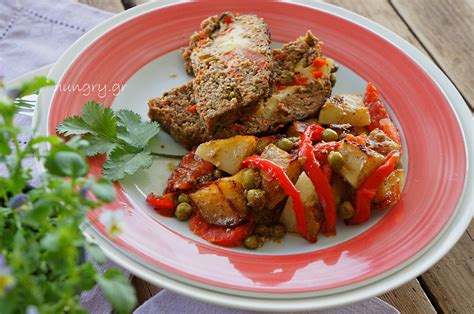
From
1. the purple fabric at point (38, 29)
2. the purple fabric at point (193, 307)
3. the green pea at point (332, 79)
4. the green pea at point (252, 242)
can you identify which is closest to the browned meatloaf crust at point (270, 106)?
the green pea at point (332, 79)

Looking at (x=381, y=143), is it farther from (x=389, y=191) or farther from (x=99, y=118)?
(x=99, y=118)

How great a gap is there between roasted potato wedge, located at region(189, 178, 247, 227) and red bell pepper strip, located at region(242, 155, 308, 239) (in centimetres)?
17

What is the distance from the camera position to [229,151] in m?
3.15

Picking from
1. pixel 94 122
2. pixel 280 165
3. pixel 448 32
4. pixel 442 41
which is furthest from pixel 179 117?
pixel 448 32

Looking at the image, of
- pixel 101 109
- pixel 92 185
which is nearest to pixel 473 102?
pixel 101 109

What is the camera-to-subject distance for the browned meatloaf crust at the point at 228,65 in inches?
129

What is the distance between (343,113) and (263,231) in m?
0.94

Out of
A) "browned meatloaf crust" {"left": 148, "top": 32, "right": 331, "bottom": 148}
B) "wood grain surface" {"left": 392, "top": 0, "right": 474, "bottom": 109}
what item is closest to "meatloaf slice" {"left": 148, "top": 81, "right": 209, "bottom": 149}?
"browned meatloaf crust" {"left": 148, "top": 32, "right": 331, "bottom": 148}

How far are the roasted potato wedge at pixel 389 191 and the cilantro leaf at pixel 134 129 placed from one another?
1334mm

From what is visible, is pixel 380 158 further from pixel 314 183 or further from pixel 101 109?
pixel 101 109

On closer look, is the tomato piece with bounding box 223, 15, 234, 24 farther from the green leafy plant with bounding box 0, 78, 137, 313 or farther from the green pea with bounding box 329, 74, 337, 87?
the green leafy plant with bounding box 0, 78, 137, 313

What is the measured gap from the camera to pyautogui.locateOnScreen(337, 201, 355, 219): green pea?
295 centimetres

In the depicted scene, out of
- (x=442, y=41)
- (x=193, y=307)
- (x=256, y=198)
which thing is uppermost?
(x=256, y=198)

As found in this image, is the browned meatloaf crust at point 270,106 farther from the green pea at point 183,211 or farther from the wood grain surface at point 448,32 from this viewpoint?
the wood grain surface at point 448,32
